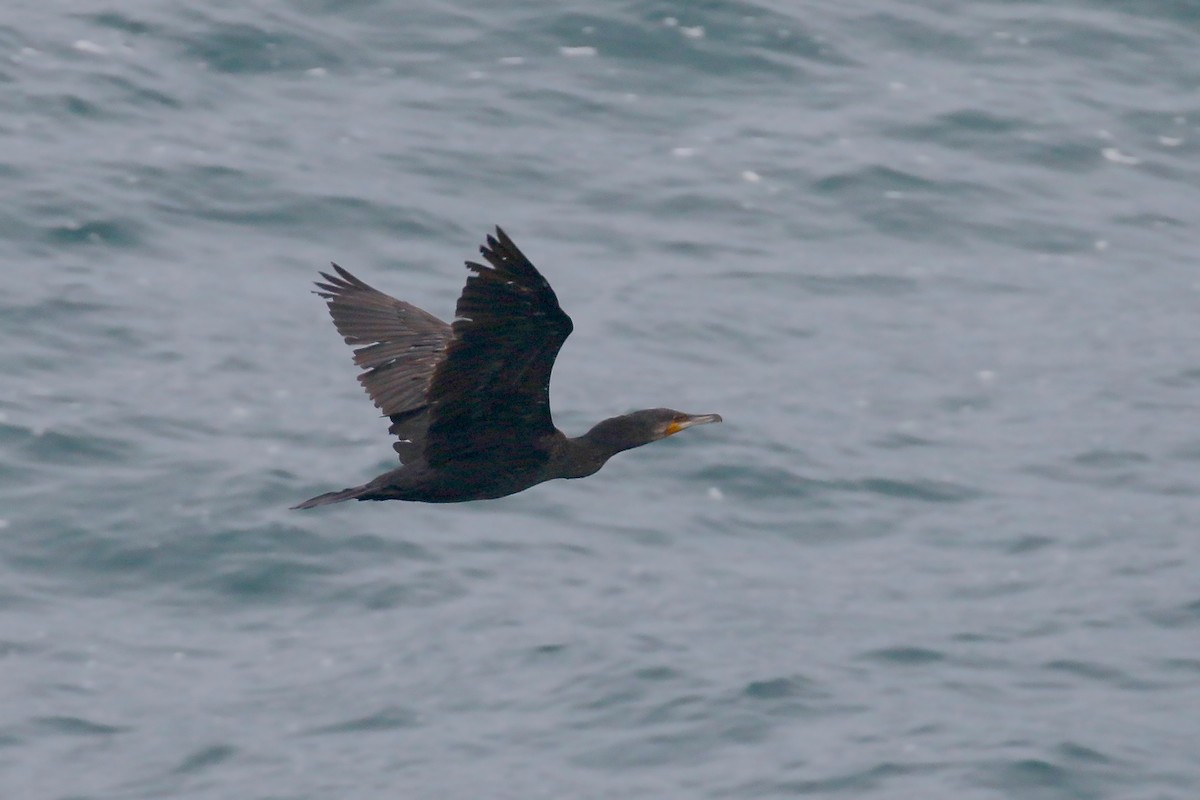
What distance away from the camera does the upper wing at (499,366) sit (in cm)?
750

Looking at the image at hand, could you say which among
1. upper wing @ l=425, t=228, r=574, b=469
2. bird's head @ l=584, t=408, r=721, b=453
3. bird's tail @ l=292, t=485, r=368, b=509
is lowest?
bird's tail @ l=292, t=485, r=368, b=509

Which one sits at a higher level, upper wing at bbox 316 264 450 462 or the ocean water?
upper wing at bbox 316 264 450 462

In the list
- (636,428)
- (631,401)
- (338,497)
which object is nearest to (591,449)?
(636,428)

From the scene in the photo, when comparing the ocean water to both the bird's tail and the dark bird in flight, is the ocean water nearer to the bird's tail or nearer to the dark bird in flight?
the dark bird in flight

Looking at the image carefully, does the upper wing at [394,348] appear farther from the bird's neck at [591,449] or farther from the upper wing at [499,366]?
the bird's neck at [591,449]

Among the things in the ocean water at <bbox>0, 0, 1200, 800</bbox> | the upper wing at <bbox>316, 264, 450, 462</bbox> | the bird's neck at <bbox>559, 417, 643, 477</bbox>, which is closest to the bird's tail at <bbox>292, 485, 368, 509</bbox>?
the upper wing at <bbox>316, 264, 450, 462</bbox>

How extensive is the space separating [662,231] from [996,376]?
121 inches

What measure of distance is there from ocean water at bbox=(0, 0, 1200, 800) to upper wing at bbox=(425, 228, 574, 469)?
4.06 meters

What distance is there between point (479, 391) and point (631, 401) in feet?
25.2

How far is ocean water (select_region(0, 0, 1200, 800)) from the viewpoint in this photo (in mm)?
12680

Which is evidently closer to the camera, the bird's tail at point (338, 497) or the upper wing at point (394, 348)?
the bird's tail at point (338, 497)

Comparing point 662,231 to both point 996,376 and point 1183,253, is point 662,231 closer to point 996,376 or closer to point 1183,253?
point 996,376

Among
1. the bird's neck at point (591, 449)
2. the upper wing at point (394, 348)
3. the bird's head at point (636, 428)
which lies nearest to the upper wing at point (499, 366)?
the bird's neck at point (591, 449)

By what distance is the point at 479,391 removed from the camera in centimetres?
808
